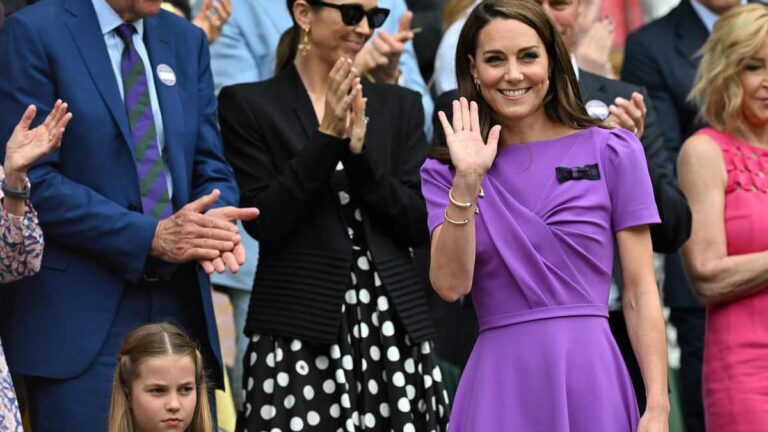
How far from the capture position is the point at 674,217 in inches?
248

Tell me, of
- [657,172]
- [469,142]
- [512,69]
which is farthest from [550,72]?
[657,172]

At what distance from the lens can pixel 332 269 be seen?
620cm

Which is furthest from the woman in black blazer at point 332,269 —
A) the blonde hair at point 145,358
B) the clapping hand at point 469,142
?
the clapping hand at point 469,142

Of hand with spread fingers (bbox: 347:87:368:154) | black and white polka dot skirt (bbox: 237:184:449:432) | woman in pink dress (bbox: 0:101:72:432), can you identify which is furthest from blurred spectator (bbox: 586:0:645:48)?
woman in pink dress (bbox: 0:101:72:432)

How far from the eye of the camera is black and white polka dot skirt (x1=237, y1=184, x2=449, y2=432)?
20.2 ft

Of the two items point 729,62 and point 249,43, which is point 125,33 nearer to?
point 249,43

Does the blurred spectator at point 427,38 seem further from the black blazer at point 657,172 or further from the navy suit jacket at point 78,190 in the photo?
the navy suit jacket at point 78,190

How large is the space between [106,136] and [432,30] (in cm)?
314

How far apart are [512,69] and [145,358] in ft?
5.01

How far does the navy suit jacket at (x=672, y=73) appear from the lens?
7.83m

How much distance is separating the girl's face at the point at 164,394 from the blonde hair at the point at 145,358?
23 millimetres

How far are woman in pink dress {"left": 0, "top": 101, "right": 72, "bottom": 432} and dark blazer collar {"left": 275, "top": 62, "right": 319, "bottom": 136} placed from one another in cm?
115

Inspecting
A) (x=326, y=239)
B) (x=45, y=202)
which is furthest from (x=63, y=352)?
(x=326, y=239)

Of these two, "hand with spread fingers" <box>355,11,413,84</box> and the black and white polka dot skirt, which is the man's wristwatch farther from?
"hand with spread fingers" <box>355,11,413,84</box>
